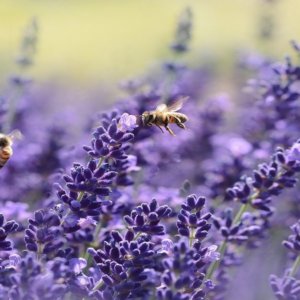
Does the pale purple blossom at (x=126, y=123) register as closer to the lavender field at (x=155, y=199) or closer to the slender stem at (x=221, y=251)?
the lavender field at (x=155, y=199)

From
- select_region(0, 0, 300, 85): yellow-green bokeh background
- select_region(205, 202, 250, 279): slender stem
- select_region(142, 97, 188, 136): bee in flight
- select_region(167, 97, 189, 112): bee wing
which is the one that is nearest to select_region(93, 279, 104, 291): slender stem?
select_region(205, 202, 250, 279): slender stem

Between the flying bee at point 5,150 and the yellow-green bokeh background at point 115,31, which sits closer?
the flying bee at point 5,150

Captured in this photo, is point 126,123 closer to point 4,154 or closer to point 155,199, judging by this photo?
point 155,199

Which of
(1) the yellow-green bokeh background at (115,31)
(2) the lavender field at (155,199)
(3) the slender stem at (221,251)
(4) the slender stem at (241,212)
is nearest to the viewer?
(2) the lavender field at (155,199)

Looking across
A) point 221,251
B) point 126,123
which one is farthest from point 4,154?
point 221,251

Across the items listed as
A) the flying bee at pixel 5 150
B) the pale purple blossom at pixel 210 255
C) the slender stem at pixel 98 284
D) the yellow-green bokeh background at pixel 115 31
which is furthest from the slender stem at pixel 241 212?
the yellow-green bokeh background at pixel 115 31

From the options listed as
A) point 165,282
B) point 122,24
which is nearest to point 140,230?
point 165,282
